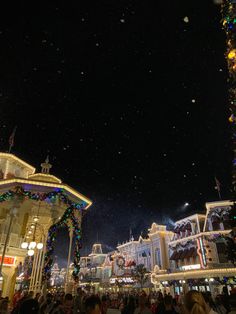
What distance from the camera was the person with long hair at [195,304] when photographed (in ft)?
10.2

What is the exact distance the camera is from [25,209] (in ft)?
55.8

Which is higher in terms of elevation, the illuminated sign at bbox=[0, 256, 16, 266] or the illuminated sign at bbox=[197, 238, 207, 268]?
the illuminated sign at bbox=[197, 238, 207, 268]

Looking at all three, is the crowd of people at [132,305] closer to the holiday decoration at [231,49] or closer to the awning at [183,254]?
the holiday decoration at [231,49]

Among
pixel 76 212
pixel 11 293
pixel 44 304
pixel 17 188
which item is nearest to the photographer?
pixel 44 304

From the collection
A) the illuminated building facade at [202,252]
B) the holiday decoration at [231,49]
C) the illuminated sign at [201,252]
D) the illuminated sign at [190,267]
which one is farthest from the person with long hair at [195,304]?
the illuminated sign at [190,267]

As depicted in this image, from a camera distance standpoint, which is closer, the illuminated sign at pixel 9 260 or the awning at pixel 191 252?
the illuminated sign at pixel 9 260

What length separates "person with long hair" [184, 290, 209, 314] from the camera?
3099mm

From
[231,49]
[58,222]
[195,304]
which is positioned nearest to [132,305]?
[58,222]

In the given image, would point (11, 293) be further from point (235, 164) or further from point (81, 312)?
point (235, 164)

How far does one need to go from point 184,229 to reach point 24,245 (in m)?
29.1

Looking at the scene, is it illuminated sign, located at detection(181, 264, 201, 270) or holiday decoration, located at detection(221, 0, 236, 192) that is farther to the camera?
illuminated sign, located at detection(181, 264, 201, 270)

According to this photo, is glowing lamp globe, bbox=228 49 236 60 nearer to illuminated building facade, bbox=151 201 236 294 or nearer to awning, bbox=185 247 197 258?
illuminated building facade, bbox=151 201 236 294

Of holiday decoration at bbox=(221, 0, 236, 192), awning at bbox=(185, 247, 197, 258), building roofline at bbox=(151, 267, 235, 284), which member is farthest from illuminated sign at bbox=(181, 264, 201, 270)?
holiday decoration at bbox=(221, 0, 236, 192)

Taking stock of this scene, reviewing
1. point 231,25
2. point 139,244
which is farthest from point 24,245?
point 139,244
